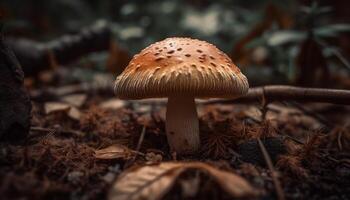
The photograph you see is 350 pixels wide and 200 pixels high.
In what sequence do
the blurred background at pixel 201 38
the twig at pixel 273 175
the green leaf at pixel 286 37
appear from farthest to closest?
the blurred background at pixel 201 38
the green leaf at pixel 286 37
the twig at pixel 273 175

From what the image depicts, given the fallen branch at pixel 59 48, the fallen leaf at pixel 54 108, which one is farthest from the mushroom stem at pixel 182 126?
the fallen branch at pixel 59 48

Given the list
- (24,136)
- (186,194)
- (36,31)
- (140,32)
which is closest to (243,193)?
(186,194)

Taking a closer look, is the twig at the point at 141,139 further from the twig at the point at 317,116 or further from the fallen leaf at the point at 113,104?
A: the twig at the point at 317,116

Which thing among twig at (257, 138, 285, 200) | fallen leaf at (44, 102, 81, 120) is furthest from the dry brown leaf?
fallen leaf at (44, 102, 81, 120)

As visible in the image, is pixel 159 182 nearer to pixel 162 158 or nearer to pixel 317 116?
pixel 162 158

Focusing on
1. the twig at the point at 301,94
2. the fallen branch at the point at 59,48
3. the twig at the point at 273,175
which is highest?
the fallen branch at the point at 59,48

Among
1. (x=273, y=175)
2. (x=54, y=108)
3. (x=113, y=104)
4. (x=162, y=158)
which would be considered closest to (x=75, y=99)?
(x=113, y=104)
